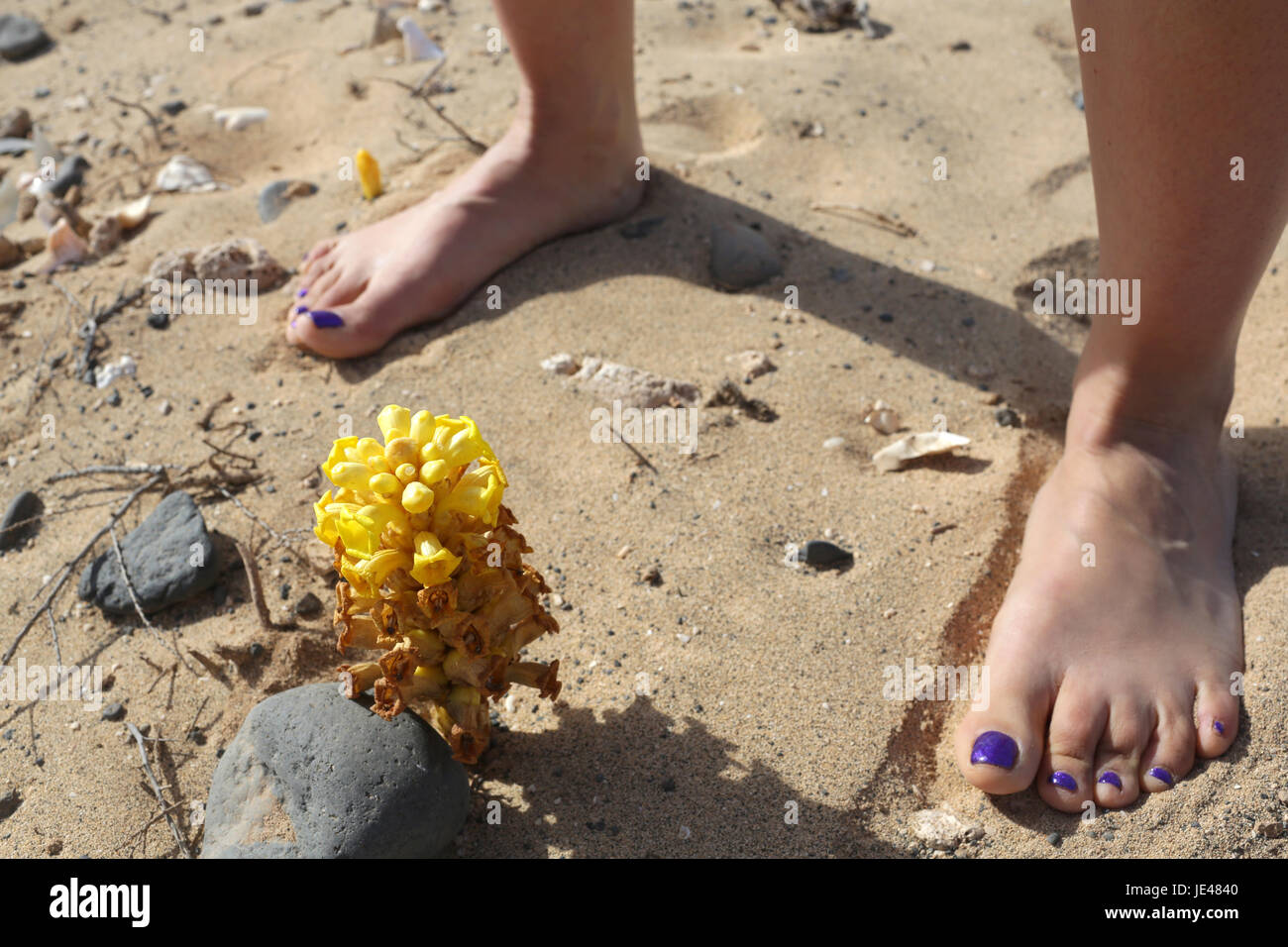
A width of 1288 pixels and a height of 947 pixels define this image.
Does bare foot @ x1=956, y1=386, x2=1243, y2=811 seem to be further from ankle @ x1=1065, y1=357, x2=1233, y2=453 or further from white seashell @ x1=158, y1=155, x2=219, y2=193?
white seashell @ x1=158, y1=155, x2=219, y2=193

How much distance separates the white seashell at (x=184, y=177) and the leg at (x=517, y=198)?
0.81 metres

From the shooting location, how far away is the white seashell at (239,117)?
3.68 meters

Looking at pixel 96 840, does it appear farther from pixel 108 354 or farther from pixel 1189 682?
pixel 1189 682

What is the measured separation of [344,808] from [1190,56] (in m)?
1.73

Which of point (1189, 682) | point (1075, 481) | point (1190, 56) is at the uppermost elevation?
point (1190, 56)

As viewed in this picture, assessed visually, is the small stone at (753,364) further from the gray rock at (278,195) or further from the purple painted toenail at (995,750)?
the gray rock at (278,195)

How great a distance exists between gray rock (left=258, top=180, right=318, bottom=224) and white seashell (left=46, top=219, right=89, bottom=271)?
1.77 ft

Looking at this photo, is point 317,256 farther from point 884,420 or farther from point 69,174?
point 884,420

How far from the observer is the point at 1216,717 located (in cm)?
175

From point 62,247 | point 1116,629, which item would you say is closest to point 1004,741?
point 1116,629

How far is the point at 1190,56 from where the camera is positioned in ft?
5.19

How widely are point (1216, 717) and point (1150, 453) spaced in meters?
0.54

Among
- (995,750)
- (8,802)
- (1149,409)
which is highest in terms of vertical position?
(1149,409)

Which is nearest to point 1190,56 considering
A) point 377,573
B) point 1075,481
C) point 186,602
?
point 1075,481
